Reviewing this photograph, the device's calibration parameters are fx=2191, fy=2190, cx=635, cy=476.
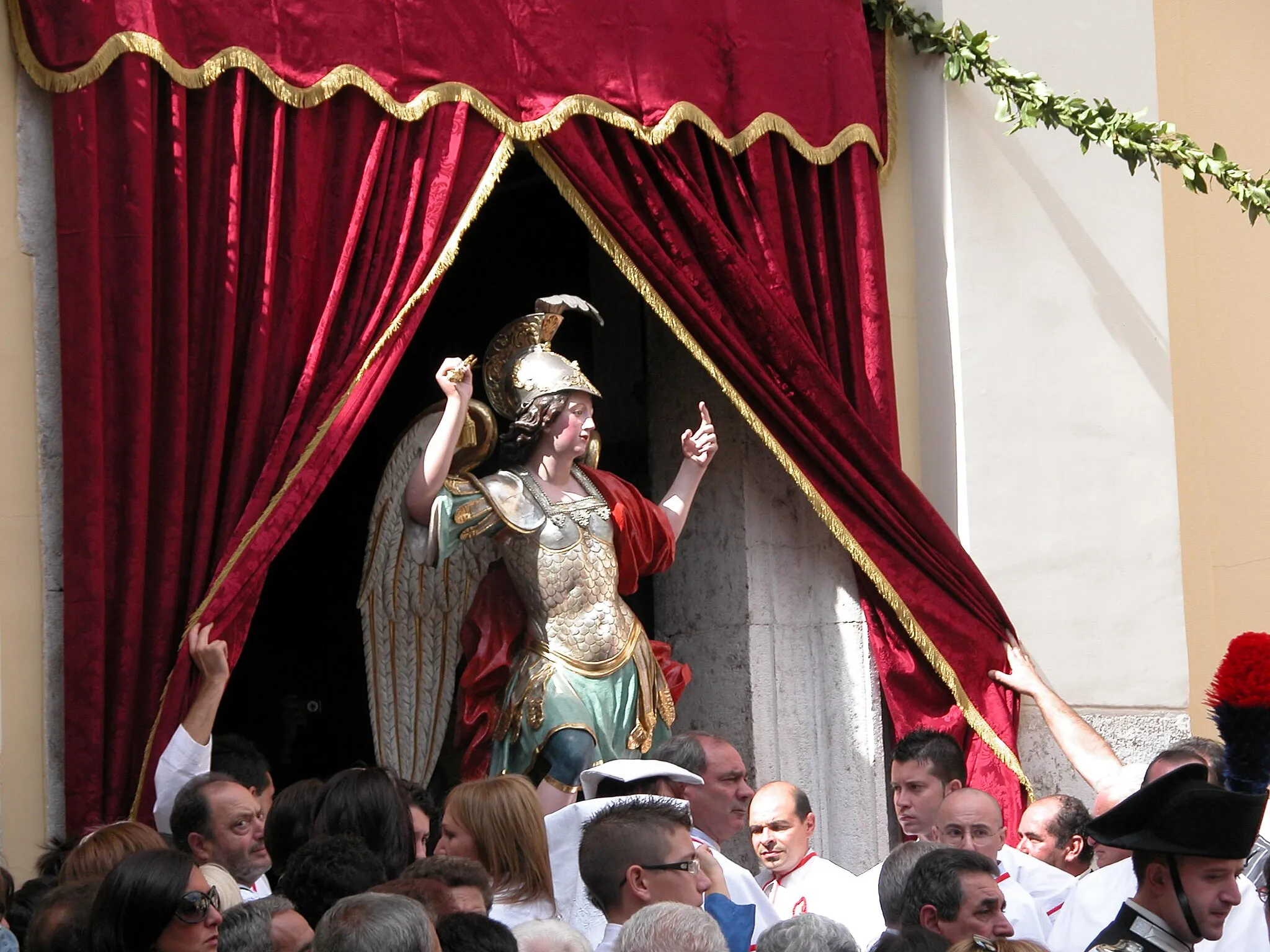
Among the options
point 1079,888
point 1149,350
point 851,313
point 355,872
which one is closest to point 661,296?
point 851,313

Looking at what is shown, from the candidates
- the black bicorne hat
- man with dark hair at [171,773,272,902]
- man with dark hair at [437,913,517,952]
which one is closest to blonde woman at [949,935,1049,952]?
the black bicorne hat

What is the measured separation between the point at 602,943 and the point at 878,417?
3.86 m

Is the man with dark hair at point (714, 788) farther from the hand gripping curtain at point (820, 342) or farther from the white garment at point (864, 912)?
the hand gripping curtain at point (820, 342)

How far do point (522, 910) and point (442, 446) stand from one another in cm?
Answer: 237

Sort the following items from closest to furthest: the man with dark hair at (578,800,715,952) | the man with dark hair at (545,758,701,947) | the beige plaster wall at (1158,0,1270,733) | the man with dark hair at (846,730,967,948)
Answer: the man with dark hair at (578,800,715,952), the man with dark hair at (545,758,701,947), the man with dark hair at (846,730,967,948), the beige plaster wall at (1158,0,1270,733)

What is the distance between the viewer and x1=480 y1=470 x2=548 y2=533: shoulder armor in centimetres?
714

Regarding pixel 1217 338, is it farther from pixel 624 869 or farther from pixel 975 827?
pixel 624 869

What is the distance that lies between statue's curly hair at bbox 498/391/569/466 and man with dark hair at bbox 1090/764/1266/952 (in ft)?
10.7

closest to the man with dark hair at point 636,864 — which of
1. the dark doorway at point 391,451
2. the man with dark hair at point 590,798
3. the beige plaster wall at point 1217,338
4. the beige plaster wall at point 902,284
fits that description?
the man with dark hair at point 590,798

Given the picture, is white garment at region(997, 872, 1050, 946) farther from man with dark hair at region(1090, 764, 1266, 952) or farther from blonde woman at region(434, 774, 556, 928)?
blonde woman at region(434, 774, 556, 928)

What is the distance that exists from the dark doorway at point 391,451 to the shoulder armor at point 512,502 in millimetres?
1587

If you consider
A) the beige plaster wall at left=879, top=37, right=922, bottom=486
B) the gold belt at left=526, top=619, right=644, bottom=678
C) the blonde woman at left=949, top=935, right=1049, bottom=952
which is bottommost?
the blonde woman at left=949, top=935, right=1049, bottom=952

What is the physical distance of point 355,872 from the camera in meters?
4.44

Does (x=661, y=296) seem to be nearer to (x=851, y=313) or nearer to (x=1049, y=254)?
(x=851, y=313)
